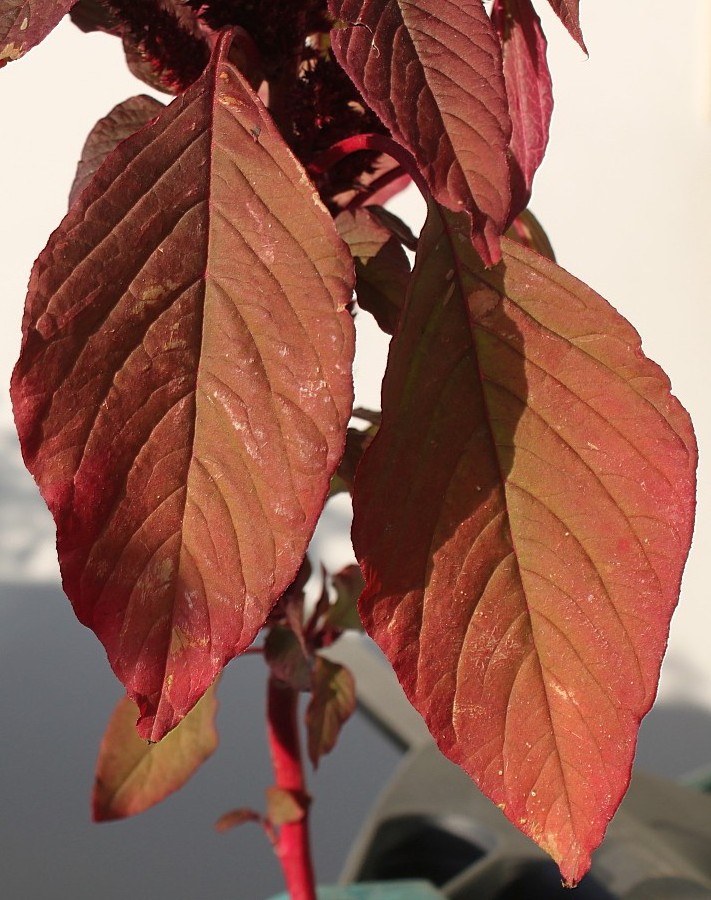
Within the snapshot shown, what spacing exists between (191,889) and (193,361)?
2.83ft

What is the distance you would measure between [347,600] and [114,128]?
0.82 feet

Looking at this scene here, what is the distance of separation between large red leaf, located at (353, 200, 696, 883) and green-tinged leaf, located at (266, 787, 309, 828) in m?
0.21

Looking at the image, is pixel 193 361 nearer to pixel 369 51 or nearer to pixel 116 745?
pixel 369 51

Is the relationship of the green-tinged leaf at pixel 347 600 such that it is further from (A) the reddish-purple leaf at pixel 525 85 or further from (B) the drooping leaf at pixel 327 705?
(A) the reddish-purple leaf at pixel 525 85

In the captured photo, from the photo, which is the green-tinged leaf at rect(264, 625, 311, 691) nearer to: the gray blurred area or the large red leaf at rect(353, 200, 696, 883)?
the large red leaf at rect(353, 200, 696, 883)

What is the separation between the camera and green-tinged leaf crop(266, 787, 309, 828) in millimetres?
474

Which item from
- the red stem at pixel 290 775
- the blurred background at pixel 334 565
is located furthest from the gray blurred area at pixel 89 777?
the red stem at pixel 290 775

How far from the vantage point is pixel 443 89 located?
27 cm

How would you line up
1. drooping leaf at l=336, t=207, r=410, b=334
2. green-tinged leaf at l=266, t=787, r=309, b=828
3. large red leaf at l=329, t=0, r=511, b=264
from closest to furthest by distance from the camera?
large red leaf at l=329, t=0, r=511, b=264 → drooping leaf at l=336, t=207, r=410, b=334 → green-tinged leaf at l=266, t=787, r=309, b=828

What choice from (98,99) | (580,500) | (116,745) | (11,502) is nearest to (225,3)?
A: (580,500)

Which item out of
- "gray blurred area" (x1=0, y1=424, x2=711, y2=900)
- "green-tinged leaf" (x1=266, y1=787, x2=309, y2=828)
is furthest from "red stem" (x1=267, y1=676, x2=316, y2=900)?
"gray blurred area" (x1=0, y1=424, x2=711, y2=900)

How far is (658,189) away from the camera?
1.20 meters

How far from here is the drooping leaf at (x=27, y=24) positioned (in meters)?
0.28

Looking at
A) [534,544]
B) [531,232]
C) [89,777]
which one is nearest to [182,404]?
[534,544]
